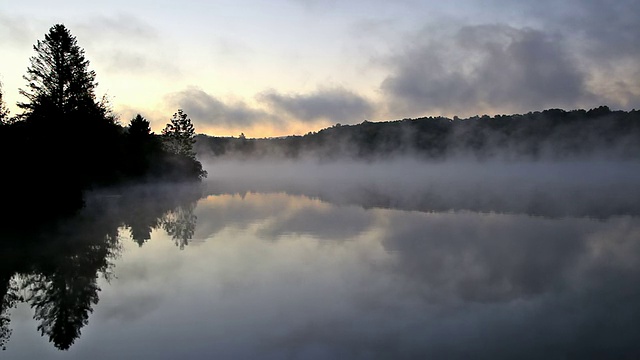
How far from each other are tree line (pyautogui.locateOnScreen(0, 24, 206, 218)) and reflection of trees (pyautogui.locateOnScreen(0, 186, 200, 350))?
2.32 meters

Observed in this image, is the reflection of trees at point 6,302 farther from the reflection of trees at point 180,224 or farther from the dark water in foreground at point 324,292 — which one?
the reflection of trees at point 180,224

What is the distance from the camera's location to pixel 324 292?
1160cm

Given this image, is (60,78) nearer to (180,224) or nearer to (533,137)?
(180,224)

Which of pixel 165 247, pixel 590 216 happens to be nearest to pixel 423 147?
pixel 590 216

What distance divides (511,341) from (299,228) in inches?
611

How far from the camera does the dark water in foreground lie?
827 cm

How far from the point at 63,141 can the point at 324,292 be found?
31812 millimetres

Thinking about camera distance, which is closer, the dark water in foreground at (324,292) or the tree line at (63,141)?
the dark water in foreground at (324,292)

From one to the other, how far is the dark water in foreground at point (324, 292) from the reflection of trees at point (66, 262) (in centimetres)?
8

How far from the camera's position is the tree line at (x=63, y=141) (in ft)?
75.8

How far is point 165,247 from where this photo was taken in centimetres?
1814

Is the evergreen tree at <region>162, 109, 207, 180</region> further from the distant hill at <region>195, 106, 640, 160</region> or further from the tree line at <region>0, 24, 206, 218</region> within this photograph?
the distant hill at <region>195, 106, 640, 160</region>

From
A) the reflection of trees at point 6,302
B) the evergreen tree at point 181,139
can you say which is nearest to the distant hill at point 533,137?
the evergreen tree at point 181,139

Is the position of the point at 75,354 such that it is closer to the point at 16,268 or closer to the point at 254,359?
the point at 254,359
